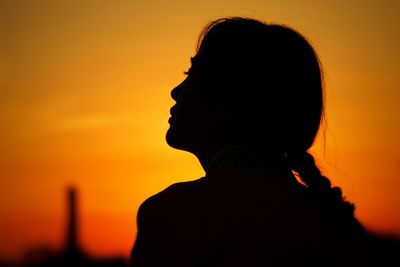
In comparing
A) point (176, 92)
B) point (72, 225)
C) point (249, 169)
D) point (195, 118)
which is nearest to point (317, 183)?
point (249, 169)

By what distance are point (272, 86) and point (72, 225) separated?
592 inches

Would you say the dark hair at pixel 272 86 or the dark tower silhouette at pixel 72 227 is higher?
the dark tower silhouette at pixel 72 227

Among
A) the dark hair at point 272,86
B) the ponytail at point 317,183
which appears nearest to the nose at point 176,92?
the dark hair at point 272,86

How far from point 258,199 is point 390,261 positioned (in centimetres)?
37

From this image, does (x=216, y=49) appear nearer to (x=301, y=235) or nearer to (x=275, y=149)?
(x=275, y=149)

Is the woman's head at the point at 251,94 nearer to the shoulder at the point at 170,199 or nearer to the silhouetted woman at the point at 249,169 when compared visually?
the silhouetted woman at the point at 249,169

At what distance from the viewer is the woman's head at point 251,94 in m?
2.22

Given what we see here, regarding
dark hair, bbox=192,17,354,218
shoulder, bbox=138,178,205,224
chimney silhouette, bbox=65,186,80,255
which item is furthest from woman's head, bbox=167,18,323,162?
chimney silhouette, bbox=65,186,80,255

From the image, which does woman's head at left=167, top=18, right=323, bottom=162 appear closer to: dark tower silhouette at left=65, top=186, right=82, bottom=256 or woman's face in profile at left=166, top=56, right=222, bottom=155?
woman's face in profile at left=166, top=56, right=222, bottom=155

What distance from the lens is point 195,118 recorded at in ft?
7.63

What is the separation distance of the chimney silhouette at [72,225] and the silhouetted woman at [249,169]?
14618mm

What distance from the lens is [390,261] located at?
1.91 metres

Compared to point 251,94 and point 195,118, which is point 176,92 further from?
point 251,94

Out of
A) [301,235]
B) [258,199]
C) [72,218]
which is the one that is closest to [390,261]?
[301,235]
